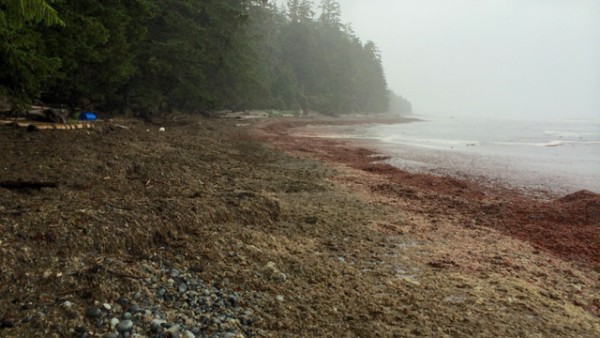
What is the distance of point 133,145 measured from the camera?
9.61 metres

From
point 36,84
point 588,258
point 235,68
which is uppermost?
point 235,68

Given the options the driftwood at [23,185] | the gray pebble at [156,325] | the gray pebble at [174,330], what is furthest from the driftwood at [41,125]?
the gray pebble at [174,330]

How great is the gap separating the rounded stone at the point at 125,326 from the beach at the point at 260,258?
0.02 meters

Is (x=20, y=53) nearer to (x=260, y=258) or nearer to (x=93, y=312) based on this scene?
(x=260, y=258)

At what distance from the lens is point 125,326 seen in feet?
8.85

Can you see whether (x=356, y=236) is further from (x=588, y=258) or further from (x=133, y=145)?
(x=133, y=145)

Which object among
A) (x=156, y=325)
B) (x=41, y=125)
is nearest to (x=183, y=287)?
(x=156, y=325)

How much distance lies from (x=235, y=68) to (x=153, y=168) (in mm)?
20890

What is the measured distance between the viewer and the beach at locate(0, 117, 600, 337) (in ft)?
9.86

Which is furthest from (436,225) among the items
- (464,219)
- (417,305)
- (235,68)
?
(235,68)

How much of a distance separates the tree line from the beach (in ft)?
7.04

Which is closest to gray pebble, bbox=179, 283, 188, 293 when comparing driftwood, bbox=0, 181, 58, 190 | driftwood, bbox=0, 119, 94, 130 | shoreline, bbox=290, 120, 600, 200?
driftwood, bbox=0, 181, 58, 190

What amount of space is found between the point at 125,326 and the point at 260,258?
67.6 inches

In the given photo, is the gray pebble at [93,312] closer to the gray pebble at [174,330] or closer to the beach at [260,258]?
the beach at [260,258]
